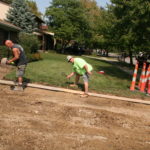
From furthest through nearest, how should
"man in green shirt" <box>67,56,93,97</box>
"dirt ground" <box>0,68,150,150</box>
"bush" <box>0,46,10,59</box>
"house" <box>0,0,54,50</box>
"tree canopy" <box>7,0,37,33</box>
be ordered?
"tree canopy" <box>7,0,37,33</box>
"house" <box>0,0,54,50</box>
"bush" <box>0,46,10,59</box>
"man in green shirt" <box>67,56,93,97</box>
"dirt ground" <box>0,68,150,150</box>

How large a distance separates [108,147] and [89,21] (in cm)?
4163

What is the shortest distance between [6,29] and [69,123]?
22.0 m

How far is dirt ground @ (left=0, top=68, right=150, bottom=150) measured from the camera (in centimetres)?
407

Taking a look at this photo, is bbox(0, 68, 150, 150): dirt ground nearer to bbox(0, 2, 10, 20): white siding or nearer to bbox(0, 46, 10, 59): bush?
bbox(0, 46, 10, 59): bush

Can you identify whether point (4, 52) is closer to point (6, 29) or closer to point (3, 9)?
point (6, 29)

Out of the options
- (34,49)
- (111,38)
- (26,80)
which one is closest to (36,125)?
(26,80)

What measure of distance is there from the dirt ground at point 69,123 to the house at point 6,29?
1657cm

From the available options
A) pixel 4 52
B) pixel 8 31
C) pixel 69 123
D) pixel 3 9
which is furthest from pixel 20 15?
pixel 69 123

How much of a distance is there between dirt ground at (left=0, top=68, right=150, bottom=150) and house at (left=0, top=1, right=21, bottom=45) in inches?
652

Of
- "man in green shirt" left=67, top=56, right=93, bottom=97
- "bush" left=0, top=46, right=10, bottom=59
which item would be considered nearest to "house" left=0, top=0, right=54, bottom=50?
"bush" left=0, top=46, right=10, bottom=59

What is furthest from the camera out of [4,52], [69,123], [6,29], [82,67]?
[6,29]

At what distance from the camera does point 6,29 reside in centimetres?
2488

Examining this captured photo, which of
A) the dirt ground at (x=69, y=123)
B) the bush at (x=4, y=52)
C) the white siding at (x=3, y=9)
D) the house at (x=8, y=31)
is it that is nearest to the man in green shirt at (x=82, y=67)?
the dirt ground at (x=69, y=123)

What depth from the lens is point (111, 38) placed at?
2503 cm
